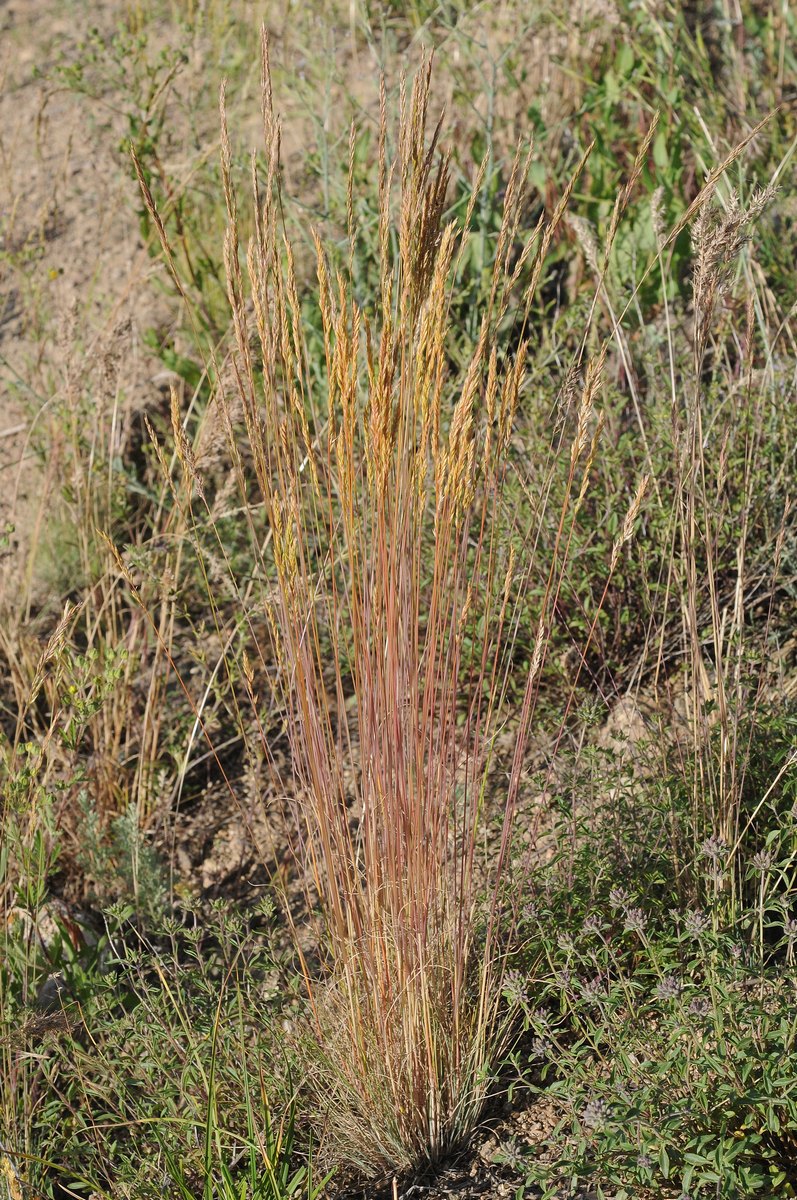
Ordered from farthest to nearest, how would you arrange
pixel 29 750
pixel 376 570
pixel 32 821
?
1. pixel 32 821
2. pixel 29 750
3. pixel 376 570

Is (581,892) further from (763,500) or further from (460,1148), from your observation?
(763,500)

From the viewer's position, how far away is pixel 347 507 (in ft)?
5.08

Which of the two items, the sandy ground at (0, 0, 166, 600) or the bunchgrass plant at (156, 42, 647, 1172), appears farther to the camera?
the sandy ground at (0, 0, 166, 600)

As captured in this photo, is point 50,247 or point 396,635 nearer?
point 396,635

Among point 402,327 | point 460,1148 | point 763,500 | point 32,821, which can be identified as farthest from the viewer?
point 763,500

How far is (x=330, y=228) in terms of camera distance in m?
3.41

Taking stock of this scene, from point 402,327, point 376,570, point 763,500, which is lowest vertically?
point 763,500

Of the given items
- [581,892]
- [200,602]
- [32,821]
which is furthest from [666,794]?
[200,602]

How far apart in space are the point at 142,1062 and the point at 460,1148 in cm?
59

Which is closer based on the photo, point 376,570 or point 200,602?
point 376,570

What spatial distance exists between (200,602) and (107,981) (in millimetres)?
1610

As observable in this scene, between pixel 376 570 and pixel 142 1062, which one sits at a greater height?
pixel 376 570

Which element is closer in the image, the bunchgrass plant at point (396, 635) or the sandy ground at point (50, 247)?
the bunchgrass plant at point (396, 635)

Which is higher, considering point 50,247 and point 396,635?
point 50,247
